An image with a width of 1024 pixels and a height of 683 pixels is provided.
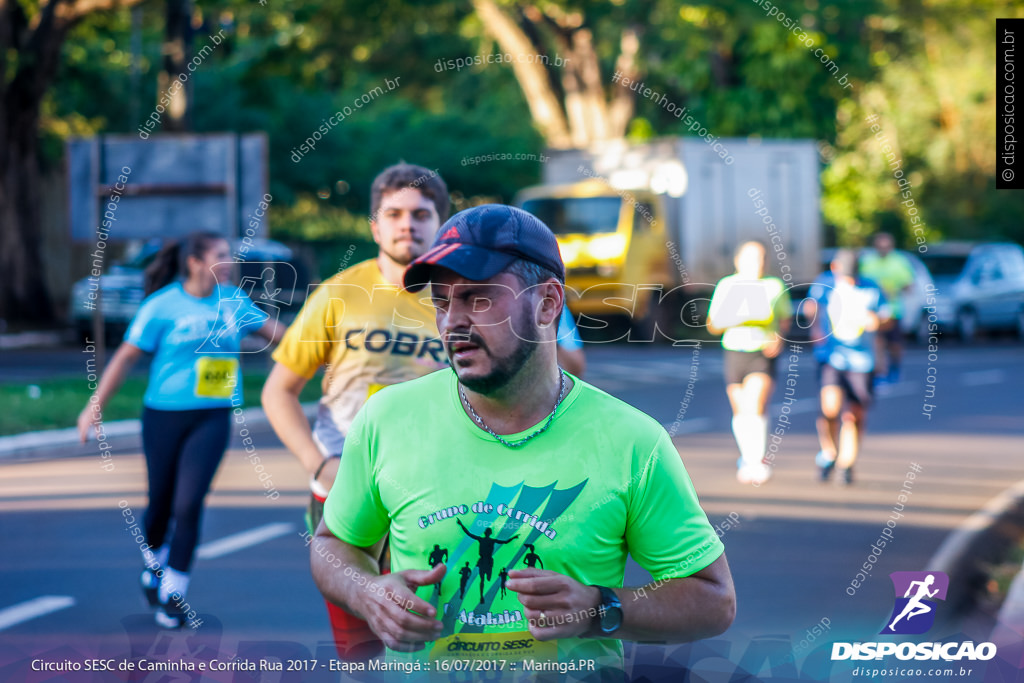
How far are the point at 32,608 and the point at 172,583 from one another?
815mm

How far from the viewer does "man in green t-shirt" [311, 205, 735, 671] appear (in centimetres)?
246

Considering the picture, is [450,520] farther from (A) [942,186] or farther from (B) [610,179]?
(A) [942,186]

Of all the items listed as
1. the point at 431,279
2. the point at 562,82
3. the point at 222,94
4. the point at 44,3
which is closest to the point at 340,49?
the point at 44,3

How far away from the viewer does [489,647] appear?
2.53m

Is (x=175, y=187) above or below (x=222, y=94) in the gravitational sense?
below

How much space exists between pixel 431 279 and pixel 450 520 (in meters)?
→ 0.44

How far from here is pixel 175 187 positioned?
49.7 ft

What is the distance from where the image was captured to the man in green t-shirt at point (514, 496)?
2.46m

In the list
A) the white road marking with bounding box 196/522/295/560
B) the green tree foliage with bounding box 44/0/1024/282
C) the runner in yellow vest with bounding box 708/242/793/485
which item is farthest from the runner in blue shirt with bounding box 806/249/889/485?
the green tree foliage with bounding box 44/0/1024/282

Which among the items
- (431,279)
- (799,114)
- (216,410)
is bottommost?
(216,410)

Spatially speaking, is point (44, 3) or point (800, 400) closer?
point (800, 400)

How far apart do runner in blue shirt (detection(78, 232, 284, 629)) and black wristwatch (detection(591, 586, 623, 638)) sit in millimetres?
3888

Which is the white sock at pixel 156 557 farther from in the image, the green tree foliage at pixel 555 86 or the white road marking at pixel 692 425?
the green tree foliage at pixel 555 86

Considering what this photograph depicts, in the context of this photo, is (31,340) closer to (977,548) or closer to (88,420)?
(88,420)
